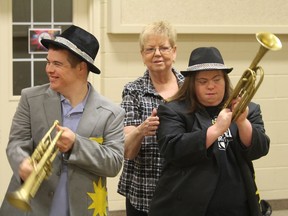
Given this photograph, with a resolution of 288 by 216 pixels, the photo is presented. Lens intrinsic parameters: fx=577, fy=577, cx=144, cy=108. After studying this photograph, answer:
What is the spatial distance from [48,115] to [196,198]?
694 millimetres

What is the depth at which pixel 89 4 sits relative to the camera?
14.2ft

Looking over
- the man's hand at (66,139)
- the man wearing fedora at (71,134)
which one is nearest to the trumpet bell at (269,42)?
the man wearing fedora at (71,134)

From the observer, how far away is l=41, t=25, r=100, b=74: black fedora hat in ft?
7.40

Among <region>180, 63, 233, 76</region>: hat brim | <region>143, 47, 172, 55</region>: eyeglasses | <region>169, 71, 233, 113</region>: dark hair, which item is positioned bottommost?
<region>169, 71, 233, 113</region>: dark hair

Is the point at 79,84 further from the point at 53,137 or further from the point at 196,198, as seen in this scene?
the point at 196,198

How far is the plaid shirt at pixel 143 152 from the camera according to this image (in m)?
2.77

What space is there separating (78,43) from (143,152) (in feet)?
2.35

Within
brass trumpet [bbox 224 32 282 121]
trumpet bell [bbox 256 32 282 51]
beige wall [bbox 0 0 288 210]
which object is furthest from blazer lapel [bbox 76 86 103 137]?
beige wall [bbox 0 0 288 210]

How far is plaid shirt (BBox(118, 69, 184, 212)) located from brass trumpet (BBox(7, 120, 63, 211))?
2.31 ft

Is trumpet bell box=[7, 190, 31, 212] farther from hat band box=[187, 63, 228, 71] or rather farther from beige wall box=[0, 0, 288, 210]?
beige wall box=[0, 0, 288, 210]

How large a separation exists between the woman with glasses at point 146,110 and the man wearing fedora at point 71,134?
42 cm

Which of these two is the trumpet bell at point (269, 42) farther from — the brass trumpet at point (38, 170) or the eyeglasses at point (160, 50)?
the brass trumpet at point (38, 170)

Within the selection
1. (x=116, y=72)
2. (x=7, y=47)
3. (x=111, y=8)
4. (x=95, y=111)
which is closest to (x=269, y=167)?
(x=116, y=72)

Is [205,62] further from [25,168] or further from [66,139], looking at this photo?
[25,168]
